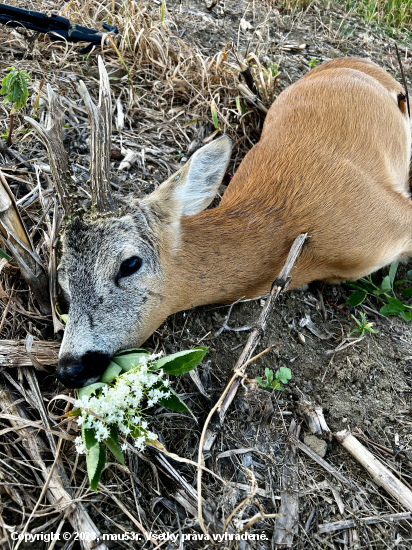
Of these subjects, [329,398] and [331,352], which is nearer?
[329,398]

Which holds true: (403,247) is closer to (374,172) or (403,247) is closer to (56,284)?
(374,172)

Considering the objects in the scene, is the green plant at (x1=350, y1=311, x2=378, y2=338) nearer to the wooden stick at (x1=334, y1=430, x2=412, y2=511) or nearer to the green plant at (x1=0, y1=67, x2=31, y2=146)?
the wooden stick at (x1=334, y1=430, x2=412, y2=511)

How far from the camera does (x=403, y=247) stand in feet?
11.7

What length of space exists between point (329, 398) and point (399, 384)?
1.70 feet

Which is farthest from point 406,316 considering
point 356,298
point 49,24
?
point 49,24

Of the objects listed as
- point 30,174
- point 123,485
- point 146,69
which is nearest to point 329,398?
point 123,485

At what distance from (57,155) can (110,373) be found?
1.18 meters

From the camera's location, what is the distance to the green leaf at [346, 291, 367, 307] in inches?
132

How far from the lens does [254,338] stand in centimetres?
254

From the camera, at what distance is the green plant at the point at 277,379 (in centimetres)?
268

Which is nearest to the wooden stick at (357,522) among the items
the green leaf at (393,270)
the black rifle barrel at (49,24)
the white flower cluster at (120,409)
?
the white flower cluster at (120,409)

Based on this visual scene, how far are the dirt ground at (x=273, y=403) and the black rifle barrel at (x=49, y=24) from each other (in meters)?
0.41

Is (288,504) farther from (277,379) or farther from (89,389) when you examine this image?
(89,389)

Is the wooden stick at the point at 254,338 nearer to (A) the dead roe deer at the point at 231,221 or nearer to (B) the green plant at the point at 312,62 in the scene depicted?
(A) the dead roe deer at the point at 231,221
